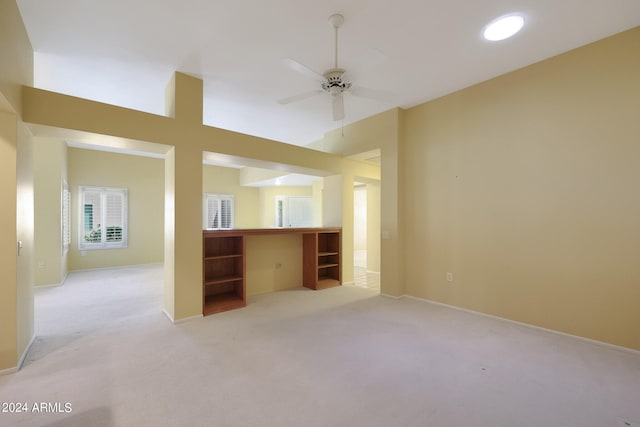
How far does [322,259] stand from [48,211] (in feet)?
17.7

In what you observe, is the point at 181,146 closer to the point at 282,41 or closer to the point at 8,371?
the point at 282,41

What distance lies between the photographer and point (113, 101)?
13.4 feet

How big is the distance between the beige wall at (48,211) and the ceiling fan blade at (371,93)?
5.84 metres

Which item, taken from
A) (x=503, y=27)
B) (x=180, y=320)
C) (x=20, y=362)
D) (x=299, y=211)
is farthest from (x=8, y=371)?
(x=299, y=211)

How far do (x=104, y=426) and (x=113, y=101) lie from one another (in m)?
4.39

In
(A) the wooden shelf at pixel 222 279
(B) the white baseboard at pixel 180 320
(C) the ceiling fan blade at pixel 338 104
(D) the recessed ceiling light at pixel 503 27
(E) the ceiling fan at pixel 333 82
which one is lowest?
(B) the white baseboard at pixel 180 320

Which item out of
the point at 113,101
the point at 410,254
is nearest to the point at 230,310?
the point at 410,254

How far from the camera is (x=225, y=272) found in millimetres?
4180

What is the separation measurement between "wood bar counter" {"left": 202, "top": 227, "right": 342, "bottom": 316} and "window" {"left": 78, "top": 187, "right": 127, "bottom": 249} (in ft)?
15.2

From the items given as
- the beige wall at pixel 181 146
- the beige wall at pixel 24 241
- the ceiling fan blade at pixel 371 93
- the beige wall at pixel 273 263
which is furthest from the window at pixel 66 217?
the ceiling fan blade at pixel 371 93

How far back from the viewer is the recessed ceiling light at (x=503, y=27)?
2385 millimetres

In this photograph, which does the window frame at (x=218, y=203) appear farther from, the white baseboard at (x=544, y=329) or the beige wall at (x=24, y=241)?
the white baseboard at (x=544, y=329)

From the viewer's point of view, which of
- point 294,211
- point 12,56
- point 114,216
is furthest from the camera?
point 294,211

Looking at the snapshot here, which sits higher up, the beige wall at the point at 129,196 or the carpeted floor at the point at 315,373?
the beige wall at the point at 129,196
